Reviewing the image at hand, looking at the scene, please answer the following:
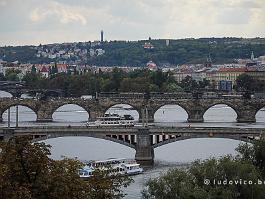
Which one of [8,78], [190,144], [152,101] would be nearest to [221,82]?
[8,78]

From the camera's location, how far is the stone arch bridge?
188ft

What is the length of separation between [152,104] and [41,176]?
4258 cm

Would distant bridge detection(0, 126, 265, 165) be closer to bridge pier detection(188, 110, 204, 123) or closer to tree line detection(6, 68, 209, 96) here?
bridge pier detection(188, 110, 204, 123)

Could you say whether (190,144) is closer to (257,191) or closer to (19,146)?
(257,191)

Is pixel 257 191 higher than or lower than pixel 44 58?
lower

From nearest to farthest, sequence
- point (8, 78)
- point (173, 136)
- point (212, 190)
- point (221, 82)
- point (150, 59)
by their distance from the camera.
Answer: point (212, 190) < point (173, 136) < point (221, 82) < point (8, 78) < point (150, 59)

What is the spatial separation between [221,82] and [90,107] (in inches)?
1840

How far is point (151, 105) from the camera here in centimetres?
5872

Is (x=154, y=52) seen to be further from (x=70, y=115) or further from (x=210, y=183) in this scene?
(x=210, y=183)

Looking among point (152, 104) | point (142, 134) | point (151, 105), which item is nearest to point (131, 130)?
point (142, 134)

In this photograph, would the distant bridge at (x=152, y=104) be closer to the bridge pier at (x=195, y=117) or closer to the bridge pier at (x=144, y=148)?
the bridge pier at (x=195, y=117)

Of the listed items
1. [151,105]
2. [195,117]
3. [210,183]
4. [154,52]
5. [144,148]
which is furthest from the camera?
[154,52]

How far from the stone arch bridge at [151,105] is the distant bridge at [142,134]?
63.3ft

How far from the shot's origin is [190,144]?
4216cm
